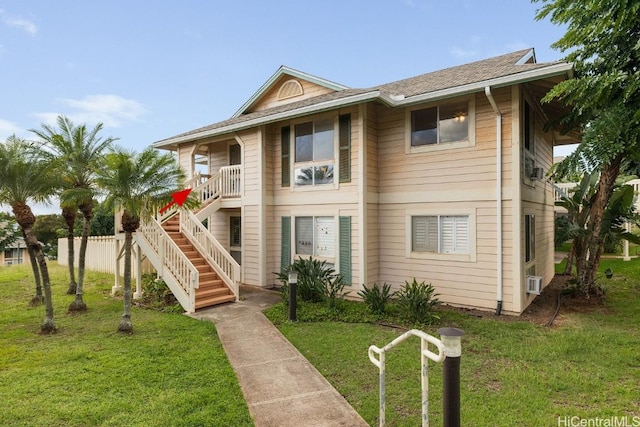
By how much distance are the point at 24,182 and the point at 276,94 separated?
25.7ft

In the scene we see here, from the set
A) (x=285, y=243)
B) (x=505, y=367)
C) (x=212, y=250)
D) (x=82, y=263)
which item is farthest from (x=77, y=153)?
(x=505, y=367)

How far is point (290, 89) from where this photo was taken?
467 inches

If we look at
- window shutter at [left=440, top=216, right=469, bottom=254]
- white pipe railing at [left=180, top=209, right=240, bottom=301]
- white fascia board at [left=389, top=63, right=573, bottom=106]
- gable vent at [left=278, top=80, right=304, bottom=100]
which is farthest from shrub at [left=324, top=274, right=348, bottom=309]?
gable vent at [left=278, top=80, right=304, bottom=100]

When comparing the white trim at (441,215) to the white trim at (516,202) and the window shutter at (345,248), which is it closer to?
the white trim at (516,202)

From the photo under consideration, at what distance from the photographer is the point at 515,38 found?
47.3 ft

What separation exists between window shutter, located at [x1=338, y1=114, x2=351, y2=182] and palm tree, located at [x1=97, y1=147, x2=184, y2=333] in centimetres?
435

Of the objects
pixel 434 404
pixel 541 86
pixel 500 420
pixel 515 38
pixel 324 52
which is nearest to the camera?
pixel 500 420

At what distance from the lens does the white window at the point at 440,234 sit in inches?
325

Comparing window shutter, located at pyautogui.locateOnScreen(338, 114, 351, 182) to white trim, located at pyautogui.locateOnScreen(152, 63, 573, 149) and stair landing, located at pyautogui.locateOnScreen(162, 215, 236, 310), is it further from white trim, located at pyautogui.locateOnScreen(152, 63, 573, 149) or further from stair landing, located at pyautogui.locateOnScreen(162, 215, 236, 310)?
stair landing, located at pyautogui.locateOnScreen(162, 215, 236, 310)

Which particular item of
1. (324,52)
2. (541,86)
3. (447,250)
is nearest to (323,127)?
(447,250)

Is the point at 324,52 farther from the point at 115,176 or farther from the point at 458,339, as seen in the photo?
the point at 458,339

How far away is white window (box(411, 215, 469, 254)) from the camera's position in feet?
27.1

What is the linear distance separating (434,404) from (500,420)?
67 centimetres

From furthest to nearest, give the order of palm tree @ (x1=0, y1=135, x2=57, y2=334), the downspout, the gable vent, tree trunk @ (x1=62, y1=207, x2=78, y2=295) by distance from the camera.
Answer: the gable vent
tree trunk @ (x1=62, y1=207, x2=78, y2=295)
the downspout
palm tree @ (x1=0, y1=135, x2=57, y2=334)
